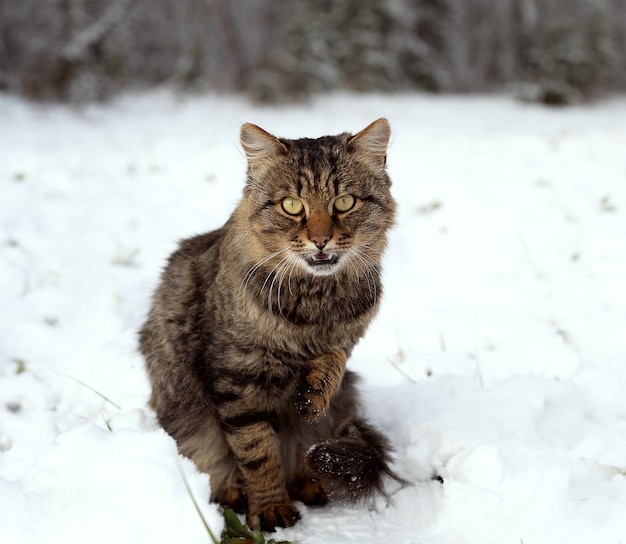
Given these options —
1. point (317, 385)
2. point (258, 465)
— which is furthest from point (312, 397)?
point (258, 465)

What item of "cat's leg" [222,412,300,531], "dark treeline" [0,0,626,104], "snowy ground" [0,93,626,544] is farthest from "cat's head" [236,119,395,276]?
"dark treeline" [0,0,626,104]

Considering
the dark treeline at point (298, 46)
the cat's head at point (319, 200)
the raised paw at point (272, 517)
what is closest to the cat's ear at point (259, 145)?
the cat's head at point (319, 200)

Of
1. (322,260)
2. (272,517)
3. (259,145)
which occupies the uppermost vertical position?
(259,145)

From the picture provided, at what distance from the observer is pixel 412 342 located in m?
3.66

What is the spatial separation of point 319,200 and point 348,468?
1.00 meters

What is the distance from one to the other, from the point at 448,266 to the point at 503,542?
267 cm

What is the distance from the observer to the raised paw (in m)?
2.23

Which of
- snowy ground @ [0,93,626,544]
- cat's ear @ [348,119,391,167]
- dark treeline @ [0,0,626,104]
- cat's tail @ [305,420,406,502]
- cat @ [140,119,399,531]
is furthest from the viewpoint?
dark treeline @ [0,0,626,104]

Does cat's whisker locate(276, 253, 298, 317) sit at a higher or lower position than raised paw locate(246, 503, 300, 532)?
higher

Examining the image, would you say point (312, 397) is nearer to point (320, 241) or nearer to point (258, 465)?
point (258, 465)

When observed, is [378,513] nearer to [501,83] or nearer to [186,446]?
[186,446]

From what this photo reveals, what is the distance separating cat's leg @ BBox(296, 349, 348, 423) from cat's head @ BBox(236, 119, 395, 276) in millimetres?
342

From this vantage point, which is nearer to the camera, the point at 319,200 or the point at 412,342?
the point at 319,200

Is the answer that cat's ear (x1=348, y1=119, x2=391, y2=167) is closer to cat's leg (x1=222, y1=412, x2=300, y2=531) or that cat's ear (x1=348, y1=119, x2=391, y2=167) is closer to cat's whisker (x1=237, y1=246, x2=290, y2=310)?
cat's whisker (x1=237, y1=246, x2=290, y2=310)
